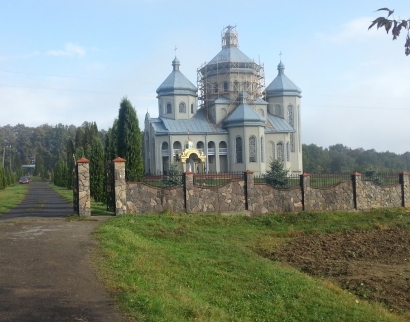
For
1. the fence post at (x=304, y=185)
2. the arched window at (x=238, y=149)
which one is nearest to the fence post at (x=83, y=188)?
the fence post at (x=304, y=185)

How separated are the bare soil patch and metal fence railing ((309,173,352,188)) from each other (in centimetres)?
389

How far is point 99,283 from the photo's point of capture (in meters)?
7.14

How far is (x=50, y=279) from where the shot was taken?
7.29m

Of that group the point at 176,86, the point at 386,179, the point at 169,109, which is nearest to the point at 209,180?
the point at 386,179

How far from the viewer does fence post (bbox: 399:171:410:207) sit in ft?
68.2

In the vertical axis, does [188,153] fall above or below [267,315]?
above

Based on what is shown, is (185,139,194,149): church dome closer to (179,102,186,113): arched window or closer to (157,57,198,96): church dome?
(179,102,186,113): arched window

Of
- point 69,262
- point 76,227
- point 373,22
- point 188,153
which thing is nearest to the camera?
point 373,22

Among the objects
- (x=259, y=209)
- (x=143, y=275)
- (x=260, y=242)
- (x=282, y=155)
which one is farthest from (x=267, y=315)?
(x=282, y=155)

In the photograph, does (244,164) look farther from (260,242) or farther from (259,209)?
(260,242)

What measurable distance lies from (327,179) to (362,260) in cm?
969

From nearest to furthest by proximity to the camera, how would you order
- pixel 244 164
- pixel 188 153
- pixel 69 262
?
pixel 69 262 < pixel 188 153 < pixel 244 164

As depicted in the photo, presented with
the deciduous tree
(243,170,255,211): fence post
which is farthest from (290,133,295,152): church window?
the deciduous tree

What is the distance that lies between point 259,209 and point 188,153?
21.5m
